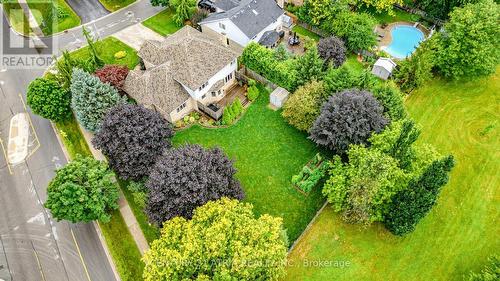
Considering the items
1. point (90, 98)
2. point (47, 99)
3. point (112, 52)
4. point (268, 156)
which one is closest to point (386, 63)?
point (268, 156)

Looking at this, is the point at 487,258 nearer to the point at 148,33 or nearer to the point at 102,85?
the point at 102,85

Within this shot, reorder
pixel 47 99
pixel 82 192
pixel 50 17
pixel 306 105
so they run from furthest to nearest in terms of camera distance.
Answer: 1. pixel 50 17
2. pixel 47 99
3. pixel 306 105
4. pixel 82 192

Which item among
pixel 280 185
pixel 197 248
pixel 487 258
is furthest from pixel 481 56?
pixel 197 248

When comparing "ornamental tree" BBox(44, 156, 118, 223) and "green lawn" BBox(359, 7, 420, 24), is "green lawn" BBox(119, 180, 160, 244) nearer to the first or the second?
"ornamental tree" BBox(44, 156, 118, 223)

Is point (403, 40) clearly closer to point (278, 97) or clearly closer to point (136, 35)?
point (278, 97)

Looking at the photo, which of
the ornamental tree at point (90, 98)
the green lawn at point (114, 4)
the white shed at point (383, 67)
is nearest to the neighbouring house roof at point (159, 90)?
the ornamental tree at point (90, 98)

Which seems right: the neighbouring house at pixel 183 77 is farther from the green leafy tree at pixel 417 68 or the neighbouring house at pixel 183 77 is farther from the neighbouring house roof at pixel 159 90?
the green leafy tree at pixel 417 68
